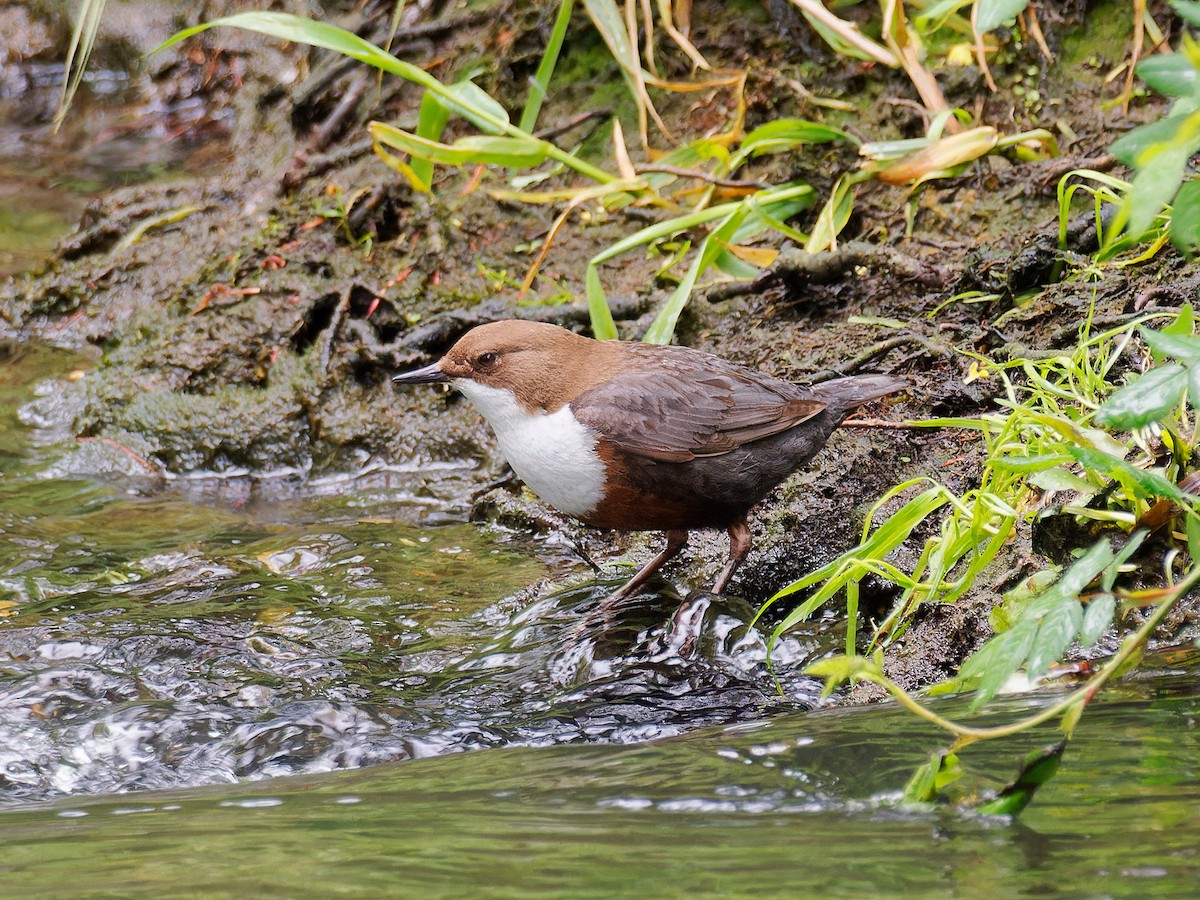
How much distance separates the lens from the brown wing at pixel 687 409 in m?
3.82

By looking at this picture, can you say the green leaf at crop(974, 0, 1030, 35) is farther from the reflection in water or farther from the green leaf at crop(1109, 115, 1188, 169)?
the reflection in water

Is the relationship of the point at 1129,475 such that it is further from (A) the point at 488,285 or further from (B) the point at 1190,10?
(A) the point at 488,285

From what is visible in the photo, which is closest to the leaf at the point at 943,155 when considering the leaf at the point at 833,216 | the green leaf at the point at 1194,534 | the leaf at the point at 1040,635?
the leaf at the point at 833,216

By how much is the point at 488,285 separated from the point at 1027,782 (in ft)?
14.6

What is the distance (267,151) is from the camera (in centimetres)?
728

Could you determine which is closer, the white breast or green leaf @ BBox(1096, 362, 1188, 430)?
green leaf @ BBox(1096, 362, 1188, 430)

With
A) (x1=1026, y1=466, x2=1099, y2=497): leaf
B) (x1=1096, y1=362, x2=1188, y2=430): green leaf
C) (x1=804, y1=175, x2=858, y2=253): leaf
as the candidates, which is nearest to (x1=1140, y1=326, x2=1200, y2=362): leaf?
(x1=1096, y1=362, x2=1188, y2=430): green leaf

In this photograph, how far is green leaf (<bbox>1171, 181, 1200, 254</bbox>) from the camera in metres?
1.72

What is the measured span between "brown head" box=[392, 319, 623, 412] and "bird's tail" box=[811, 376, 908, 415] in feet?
2.27

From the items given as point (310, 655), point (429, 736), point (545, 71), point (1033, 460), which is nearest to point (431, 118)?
point (545, 71)

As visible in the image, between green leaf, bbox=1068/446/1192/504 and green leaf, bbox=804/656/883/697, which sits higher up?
green leaf, bbox=1068/446/1192/504

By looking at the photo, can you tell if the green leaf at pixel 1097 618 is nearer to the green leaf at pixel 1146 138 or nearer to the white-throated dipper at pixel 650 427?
the green leaf at pixel 1146 138

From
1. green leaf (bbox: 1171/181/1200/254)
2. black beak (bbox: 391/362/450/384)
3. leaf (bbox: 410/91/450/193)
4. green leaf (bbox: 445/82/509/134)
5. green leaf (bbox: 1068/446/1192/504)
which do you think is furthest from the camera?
leaf (bbox: 410/91/450/193)

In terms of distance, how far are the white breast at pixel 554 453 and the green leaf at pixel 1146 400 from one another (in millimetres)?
2059
